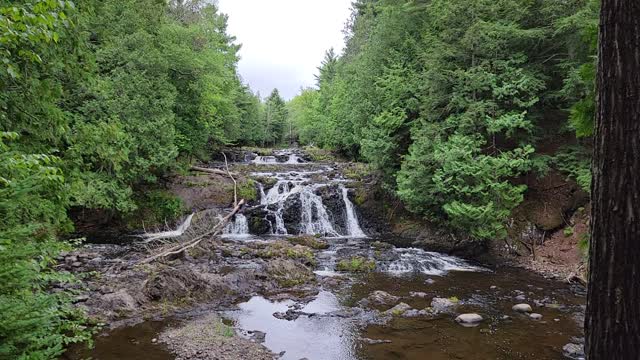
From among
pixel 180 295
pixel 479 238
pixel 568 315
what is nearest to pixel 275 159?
pixel 479 238

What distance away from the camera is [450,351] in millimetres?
7461

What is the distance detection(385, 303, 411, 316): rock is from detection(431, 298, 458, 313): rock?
697mm

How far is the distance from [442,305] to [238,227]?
37.3 ft

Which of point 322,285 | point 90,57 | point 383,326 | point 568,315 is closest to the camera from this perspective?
point 90,57

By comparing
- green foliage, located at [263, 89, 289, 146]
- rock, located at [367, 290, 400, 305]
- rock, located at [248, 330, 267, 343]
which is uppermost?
green foliage, located at [263, 89, 289, 146]

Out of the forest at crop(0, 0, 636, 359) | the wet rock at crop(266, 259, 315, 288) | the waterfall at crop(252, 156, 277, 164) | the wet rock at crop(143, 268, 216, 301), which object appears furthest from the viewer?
the waterfall at crop(252, 156, 277, 164)

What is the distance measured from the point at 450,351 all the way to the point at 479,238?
7.27 m

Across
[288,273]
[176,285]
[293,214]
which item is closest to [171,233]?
[293,214]

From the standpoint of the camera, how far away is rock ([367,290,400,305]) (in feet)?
32.8

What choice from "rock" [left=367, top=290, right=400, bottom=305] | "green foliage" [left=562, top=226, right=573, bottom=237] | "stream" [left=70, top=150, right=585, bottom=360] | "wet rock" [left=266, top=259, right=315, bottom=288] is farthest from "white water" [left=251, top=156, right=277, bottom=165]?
"rock" [left=367, top=290, right=400, bottom=305]

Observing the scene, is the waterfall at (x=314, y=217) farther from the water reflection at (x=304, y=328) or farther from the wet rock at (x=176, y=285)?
the wet rock at (x=176, y=285)

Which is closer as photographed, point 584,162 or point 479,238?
point 584,162

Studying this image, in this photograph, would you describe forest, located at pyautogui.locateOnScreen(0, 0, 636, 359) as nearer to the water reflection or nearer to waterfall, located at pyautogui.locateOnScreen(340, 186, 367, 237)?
waterfall, located at pyautogui.locateOnScreen(340, 186, 367, 237)

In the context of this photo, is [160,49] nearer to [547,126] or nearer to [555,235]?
[547,126]
